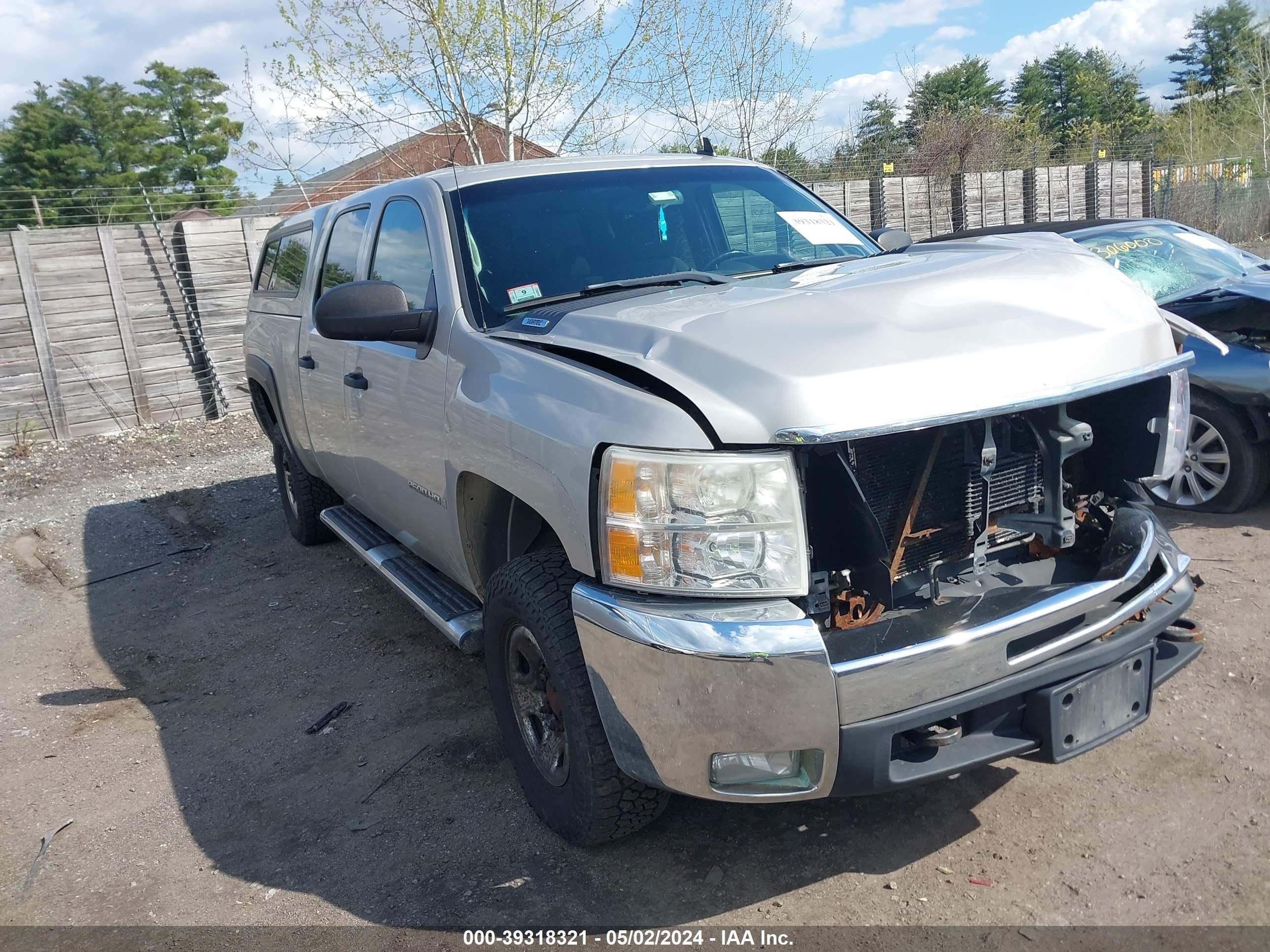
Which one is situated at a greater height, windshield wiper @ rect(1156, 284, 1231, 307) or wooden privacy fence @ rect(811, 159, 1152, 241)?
wooden privacy fence @ rect(811, 159, 1152, 241)

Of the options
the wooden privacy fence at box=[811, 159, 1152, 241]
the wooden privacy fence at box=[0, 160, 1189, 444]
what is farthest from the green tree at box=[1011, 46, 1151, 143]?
the wooden privacy fence at box=[0, 160, 1189, 444]

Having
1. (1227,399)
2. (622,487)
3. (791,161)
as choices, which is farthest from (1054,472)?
(791,161)

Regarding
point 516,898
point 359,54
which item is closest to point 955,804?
point 516,898

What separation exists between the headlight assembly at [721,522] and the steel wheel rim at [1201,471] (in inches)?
142

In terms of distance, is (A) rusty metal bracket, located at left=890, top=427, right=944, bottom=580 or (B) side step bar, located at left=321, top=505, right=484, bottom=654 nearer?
(A) rusty metal bracket, located at left=890, top=427, right=944, bottom=580

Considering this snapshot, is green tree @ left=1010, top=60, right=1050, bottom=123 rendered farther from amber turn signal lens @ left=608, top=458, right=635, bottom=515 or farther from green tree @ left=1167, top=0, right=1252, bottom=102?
amber turn signal lens @ left=608, top=458, right=635, bottom=515

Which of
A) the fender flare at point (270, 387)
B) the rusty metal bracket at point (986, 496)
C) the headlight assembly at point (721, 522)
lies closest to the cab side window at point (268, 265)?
the fender flare at point (270, 387)

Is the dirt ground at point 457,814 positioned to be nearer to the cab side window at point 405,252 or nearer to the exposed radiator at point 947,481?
the exposed radiator at point 947,481

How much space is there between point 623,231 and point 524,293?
1.73 ft

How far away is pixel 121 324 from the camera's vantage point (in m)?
10.1

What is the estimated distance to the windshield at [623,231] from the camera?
3.44m

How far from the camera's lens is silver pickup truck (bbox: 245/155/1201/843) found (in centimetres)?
230

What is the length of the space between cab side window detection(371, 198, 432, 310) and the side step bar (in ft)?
3.60

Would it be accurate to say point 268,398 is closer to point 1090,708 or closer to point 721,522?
point 721,522
